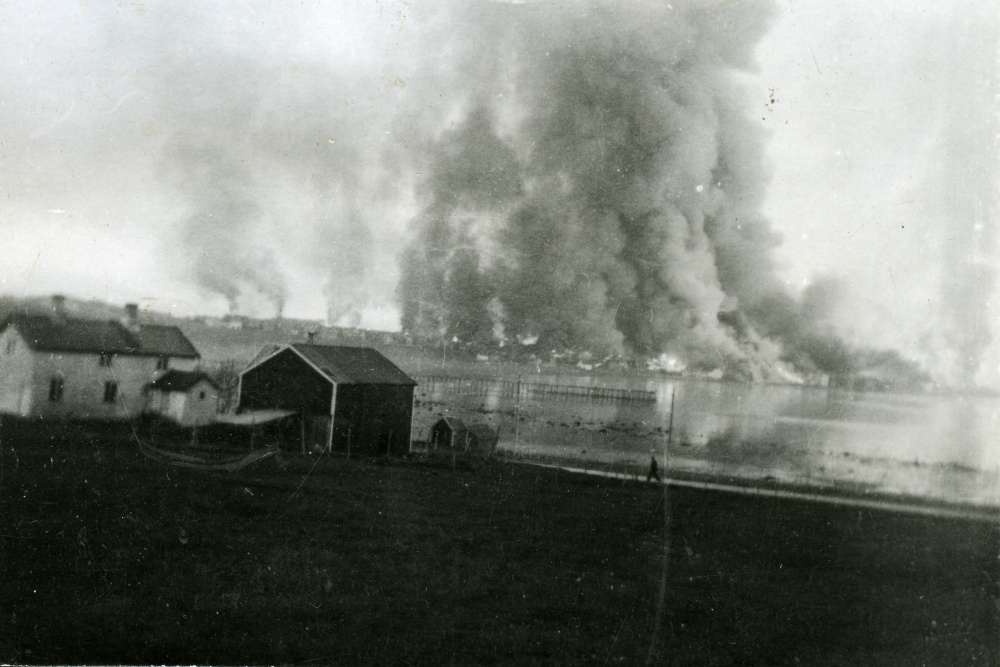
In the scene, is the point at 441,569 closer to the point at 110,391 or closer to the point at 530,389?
the point at 530,389

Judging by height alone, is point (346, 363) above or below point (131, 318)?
below

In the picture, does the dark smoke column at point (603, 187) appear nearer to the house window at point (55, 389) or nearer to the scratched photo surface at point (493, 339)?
the scratched photo surface at point (493, 339)

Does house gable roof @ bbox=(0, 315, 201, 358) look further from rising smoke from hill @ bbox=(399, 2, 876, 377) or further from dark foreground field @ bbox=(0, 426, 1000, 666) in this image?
rising smoke from hill @ bbox=(399, 2, 876, 377)

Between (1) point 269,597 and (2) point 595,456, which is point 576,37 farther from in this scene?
(1) point 269,597

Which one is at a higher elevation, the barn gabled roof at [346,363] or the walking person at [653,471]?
the barn gabled roof at [346,363]

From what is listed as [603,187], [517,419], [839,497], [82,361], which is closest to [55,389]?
[82,361]

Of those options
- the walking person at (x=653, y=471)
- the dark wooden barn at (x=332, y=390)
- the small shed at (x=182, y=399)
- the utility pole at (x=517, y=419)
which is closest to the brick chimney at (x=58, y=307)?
the small shed at (x=182, y=399)

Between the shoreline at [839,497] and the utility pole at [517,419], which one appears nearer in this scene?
the shoreline at [839,497]

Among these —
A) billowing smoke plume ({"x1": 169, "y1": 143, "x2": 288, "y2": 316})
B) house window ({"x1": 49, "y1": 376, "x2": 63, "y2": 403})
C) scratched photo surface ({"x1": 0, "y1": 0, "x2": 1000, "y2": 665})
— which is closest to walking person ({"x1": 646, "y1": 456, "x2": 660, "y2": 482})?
scratched photo surface ({"x1": 0, "y1": 0, "x2": 1000, "y2": 665})
